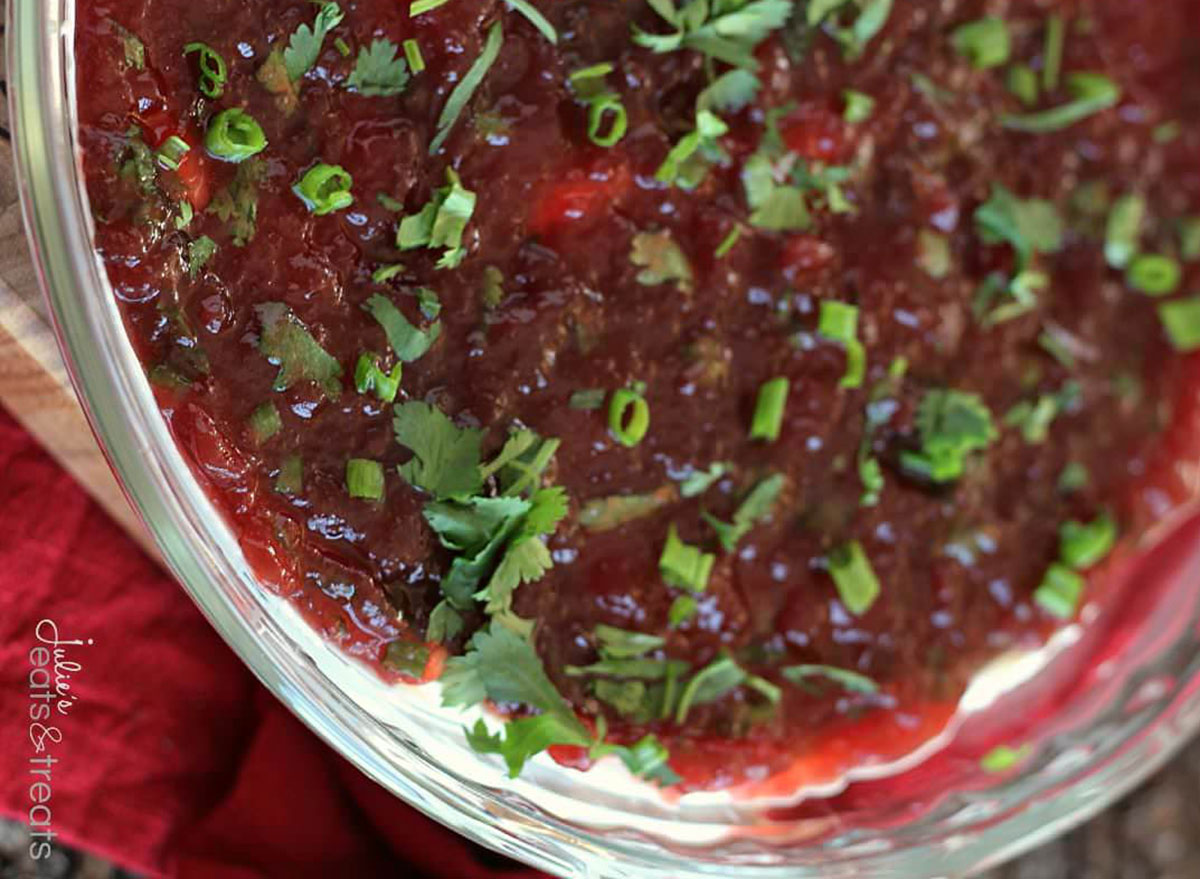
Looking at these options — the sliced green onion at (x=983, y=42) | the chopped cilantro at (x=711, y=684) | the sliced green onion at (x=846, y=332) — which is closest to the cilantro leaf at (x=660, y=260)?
the sliced green onion at (x=846, y=332)

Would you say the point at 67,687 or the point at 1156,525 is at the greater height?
the point at 1156,525

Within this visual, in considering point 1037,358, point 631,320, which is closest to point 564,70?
point 631,320

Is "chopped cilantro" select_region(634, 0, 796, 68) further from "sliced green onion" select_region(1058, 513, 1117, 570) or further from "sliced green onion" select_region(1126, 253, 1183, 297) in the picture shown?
"sliced green onion" select_region(1058, 513, 1117, 570)

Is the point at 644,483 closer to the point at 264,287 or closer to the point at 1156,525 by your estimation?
the point at 264,287

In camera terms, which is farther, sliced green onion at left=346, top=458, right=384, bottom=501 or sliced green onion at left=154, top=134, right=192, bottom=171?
sliced green onion at left=346, top=458, right=384, bottom=501

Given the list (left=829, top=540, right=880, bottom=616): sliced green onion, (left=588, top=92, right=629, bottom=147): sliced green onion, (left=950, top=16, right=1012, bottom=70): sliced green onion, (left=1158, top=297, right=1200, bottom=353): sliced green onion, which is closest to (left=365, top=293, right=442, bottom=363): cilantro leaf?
(left=588, top=92, right=629, bottom=147): sliced green onion

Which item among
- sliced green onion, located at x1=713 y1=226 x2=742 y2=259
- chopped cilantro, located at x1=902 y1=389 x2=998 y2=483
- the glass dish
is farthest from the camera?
chopped cilantro, located at x1=902 y1=389 x2=998 y2=483

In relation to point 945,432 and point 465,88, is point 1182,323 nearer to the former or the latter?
point 945,432
